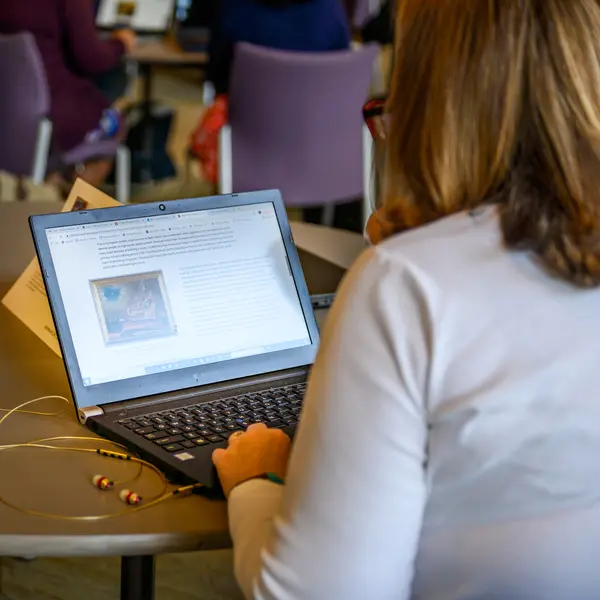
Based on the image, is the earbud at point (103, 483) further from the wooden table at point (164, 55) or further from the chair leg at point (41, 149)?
the wooden table at point (164, 55)

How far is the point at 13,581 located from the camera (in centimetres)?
211

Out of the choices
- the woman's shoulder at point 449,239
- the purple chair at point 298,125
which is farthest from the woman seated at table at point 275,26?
the woman's shoulder at point 449,239

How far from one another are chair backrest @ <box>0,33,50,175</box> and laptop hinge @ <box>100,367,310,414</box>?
7.40 feet

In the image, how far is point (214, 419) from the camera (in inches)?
45.4

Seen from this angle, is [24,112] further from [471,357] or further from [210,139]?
[471,357]

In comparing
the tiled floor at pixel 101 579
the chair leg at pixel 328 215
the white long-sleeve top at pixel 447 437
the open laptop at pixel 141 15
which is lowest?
the chair leg at pixel 328 215

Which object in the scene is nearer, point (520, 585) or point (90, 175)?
point (520, 585)

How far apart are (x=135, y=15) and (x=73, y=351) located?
138 inches

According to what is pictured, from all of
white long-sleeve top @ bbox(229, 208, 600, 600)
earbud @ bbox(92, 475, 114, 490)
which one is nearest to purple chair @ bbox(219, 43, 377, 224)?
earbud @ bbox(92, 475, 114, 490)

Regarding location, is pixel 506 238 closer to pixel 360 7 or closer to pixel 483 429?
pixel 483 429

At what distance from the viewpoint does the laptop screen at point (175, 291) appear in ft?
3.96

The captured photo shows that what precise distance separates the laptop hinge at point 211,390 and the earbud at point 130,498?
0.59 feet

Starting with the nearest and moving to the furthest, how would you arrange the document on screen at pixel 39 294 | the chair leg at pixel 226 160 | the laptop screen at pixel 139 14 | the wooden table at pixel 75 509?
the wooden table at pixel 75 509 → the document on screen at pixel 39 294 → the chair leg at pixel 226 160 → the laptop screen at pixel 139 14

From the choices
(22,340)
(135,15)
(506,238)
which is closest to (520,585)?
(506,238)
